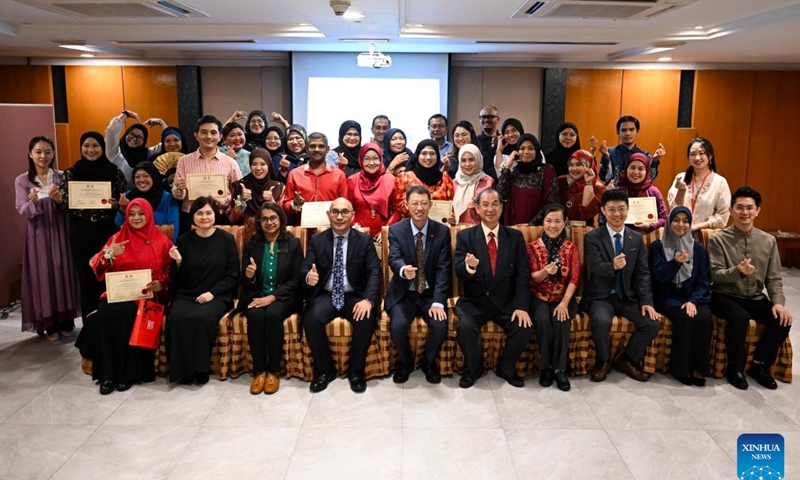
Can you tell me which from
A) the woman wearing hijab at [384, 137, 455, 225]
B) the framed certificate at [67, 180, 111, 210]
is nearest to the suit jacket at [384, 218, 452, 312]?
the woman wearing hijab at [384, 137, 455, 225]

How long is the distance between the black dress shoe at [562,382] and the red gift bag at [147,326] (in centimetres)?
270

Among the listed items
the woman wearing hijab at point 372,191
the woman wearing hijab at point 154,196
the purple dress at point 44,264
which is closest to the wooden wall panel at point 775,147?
the woman wearing hijab at point 372,191

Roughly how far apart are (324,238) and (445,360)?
1189 mm

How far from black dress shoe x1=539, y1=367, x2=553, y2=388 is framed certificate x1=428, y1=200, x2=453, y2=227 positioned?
131 centimetres

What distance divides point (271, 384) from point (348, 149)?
2416 millimetres

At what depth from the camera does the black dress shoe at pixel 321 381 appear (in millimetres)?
3828

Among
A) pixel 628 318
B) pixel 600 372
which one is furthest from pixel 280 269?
pixel 628 318

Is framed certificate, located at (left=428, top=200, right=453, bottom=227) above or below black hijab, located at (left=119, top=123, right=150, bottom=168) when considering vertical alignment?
below

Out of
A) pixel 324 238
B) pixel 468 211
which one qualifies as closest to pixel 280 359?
pixel 324 238

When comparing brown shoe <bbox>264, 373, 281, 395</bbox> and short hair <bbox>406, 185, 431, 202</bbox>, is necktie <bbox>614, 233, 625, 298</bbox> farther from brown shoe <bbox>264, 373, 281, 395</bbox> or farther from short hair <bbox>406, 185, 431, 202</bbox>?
brown shoe <bbox>264, 373, 281, 395</bbox>

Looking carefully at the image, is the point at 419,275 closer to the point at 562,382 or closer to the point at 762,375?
the point at 562,382

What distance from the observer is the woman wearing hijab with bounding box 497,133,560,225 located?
455 cm

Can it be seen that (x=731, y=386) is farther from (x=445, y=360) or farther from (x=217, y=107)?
(x=217, y=107)

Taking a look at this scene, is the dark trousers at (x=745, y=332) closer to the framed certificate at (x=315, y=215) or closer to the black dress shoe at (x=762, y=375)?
the black dress shoe at (x=762, y=375)
